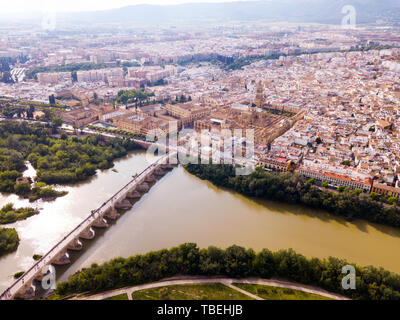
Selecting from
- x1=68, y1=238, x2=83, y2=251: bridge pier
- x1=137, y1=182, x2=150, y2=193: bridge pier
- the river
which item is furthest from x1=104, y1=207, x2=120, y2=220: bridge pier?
x1=137, y1=182, x2=150, y2=193: bridge pier

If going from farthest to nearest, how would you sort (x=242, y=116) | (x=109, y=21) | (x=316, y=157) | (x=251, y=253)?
(x=109, y=21)
(x=242, y=116)
(x=316, y=157)
(x=251, y=253)

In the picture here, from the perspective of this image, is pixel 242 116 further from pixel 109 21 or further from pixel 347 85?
pixel 109 21

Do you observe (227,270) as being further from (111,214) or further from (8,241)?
(8,241)

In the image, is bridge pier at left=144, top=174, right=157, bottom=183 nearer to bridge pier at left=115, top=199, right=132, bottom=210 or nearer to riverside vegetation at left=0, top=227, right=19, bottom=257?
bridge pier at left=115, top=199, right=132, bottom=210

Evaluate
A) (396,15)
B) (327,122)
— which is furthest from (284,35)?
(327,122)

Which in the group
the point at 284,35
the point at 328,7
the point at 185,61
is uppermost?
the point at 328,7

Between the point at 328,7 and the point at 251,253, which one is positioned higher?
the point at 328,7

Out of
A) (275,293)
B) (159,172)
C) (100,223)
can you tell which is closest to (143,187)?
(159,172)

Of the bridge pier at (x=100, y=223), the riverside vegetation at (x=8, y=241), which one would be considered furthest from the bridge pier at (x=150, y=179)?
the riverside vegetation at (x=8, y=241)
